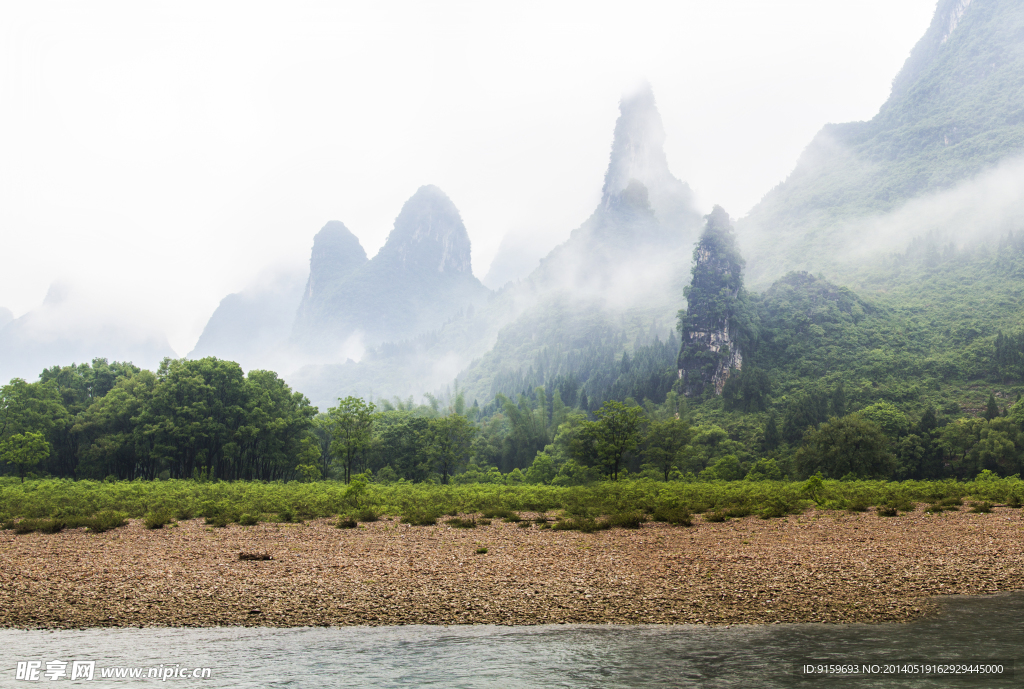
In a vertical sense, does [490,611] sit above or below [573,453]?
below

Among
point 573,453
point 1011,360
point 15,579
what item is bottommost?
point 15,579

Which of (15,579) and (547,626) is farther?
(15,579)

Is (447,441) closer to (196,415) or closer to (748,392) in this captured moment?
(196,415)

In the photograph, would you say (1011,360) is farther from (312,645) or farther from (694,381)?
(312,645)

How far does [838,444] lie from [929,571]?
167 ft

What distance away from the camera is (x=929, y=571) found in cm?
1928

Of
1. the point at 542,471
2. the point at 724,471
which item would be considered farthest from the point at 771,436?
the point at 542,471

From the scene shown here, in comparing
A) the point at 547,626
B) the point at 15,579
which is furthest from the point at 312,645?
the point at 15,579

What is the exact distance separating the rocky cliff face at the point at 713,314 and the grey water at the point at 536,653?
124 metres

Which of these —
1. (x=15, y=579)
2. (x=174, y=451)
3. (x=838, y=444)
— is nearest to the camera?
(x=15, y=579)

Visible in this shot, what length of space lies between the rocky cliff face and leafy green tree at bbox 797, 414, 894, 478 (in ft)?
219

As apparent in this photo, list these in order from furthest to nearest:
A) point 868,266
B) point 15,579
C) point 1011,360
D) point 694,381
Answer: point 868,266
point 694,381
point 1011,360
point 15,579

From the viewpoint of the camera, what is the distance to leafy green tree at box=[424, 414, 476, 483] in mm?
75250

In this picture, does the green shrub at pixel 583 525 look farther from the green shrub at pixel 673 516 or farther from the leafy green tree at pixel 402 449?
the leafy green tree at pixel 402 449
